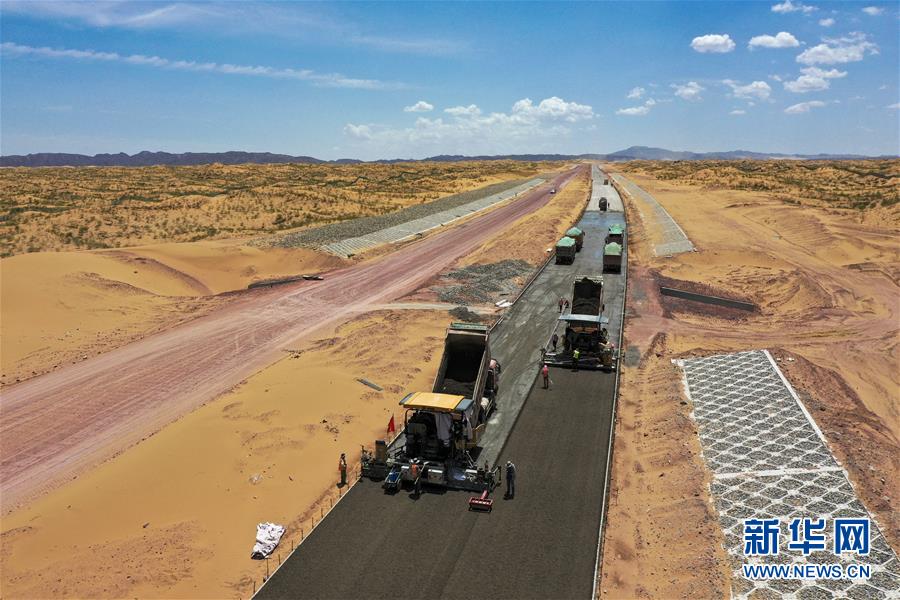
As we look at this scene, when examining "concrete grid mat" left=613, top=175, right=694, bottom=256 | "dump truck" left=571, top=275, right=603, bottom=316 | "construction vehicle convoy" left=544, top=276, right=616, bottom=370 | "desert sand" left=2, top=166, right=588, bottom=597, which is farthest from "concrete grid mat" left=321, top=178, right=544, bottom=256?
"construction vehicle convoy" left=544, top=276, right=616, bottom=370

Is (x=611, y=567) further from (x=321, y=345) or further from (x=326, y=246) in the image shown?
(x=326, y=246)

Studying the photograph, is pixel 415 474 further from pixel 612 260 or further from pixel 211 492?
pixel 612 260

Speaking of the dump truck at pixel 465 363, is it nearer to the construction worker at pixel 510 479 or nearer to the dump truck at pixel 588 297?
the construction worker at pixel 510 479

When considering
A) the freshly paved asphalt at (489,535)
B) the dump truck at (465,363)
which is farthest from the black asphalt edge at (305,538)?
the dump truck at (465,363)

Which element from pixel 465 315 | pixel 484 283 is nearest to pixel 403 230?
pixel 484 283

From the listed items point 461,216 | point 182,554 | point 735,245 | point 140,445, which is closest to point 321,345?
point 140,445

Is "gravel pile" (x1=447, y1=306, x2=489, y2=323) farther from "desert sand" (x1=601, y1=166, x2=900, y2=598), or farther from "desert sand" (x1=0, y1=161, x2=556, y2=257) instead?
"desert sand" (x1=0, y1=161, x2=556, y2=257)
